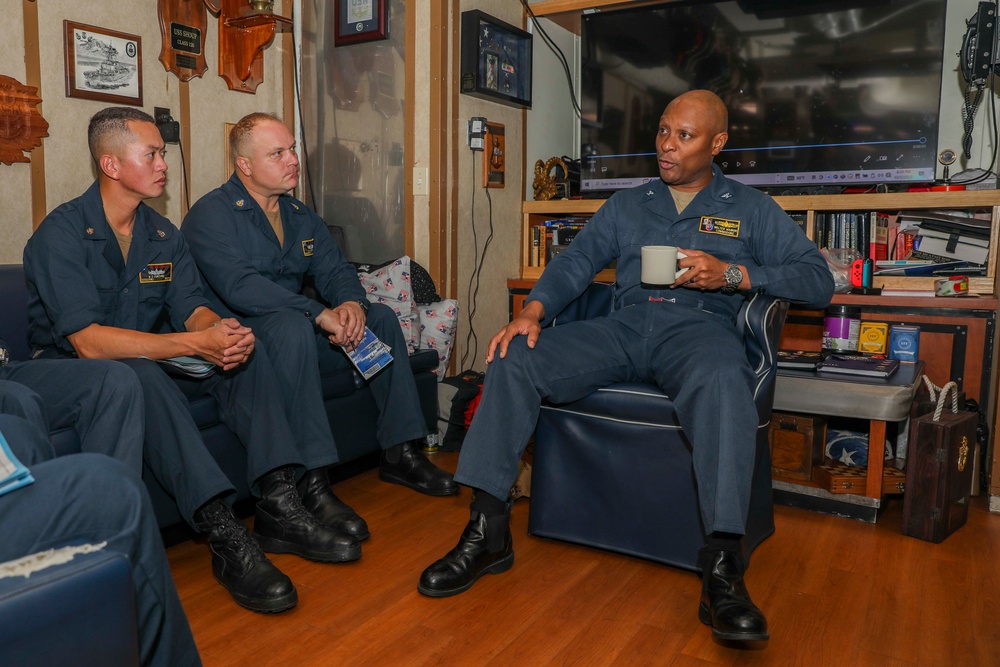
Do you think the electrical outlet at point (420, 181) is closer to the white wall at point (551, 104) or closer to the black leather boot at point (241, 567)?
the white wall at point (551, 104)

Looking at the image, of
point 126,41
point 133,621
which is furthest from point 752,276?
point 126,41

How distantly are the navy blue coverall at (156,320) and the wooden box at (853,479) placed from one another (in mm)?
1514

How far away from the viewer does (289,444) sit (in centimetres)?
211

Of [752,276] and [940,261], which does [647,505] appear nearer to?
[752,276]

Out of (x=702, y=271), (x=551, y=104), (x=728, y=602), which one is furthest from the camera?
(x=551, y=104)

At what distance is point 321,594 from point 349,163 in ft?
7.03

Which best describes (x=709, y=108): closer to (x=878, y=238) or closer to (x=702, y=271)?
(x=702, y=271)

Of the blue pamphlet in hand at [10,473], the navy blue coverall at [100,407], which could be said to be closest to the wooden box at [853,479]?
the navy blue coverall at [100,407]

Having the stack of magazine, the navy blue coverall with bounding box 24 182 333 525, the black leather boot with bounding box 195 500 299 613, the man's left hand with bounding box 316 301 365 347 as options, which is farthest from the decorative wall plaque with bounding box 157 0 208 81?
the stack of magazine

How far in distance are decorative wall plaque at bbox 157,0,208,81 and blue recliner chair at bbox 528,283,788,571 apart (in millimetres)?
1959

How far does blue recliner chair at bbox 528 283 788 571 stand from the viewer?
1974 millimetres

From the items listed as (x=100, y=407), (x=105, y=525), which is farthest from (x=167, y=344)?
(x=105, y=525)

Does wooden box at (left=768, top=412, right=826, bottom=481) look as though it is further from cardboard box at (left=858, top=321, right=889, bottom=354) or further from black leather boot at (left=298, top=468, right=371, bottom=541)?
black leather boot at (left=298, top=468, right=371, bottom=541)

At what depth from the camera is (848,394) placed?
2420 mm
